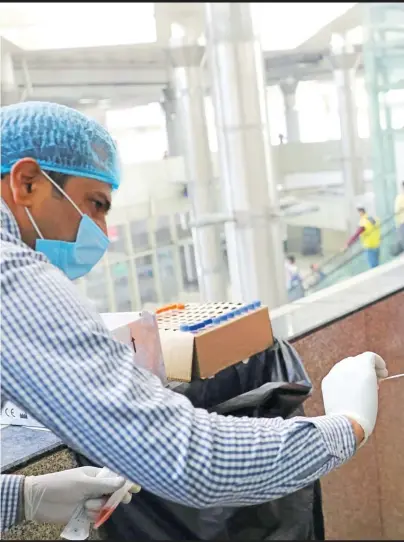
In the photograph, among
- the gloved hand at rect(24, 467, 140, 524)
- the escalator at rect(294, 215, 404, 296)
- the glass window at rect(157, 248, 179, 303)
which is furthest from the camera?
the glass window at rect(157, 248, 179, 303)

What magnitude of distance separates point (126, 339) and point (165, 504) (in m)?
0.27

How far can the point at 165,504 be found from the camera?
94 centimetres

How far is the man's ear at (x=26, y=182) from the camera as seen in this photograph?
2.35ft

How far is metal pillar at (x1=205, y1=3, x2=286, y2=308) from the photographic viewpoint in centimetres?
414

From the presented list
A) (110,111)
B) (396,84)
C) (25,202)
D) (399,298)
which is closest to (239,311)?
(25,202)

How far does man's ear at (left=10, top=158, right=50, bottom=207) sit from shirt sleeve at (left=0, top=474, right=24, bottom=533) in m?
0.42

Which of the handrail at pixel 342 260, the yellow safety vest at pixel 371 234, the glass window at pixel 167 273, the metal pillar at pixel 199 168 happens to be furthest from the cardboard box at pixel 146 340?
the glass window at pixel 167 273

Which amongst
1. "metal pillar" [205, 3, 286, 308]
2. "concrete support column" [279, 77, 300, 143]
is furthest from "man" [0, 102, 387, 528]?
"concrete support column" [279, 77, 300, 143]

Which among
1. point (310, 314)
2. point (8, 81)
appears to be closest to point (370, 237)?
point (8, 81)

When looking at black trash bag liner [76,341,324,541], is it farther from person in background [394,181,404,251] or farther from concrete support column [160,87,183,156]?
concrete support column [160,87,183,156]

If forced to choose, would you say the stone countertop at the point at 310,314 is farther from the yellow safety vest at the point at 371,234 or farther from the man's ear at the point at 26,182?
the yellow safety vest at the point at 371,234

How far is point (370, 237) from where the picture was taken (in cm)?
538

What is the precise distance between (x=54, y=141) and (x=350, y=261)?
4.76 m

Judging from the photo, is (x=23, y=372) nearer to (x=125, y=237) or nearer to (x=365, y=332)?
(x=365, y=332)
